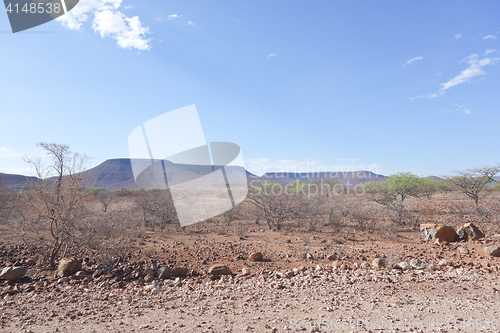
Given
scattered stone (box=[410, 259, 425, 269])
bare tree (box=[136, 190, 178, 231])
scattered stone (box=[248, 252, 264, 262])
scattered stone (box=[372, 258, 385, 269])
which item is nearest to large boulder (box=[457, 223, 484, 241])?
scattered stone (box=[410, 259, 425, 269])

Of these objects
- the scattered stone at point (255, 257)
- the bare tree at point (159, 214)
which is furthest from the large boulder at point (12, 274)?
the bare tree at point (159, 214)

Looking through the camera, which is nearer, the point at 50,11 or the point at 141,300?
the point at 141,300

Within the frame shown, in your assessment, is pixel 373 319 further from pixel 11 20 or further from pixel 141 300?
pixel 11 20

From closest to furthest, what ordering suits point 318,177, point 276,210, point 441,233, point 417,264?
point 417,264 → point 441,233 → point 276,210 → point 318,177

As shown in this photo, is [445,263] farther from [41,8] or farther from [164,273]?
[41,8]

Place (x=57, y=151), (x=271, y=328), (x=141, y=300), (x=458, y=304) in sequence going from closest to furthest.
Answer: (x=271, y=328) < (x=458, y=304) < (x=141, y=300) < (x=57, y=151)

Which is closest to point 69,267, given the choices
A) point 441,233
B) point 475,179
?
point 441,233

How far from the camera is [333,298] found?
427 centimetres

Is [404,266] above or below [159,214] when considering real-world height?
below

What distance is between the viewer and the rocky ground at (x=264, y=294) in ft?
11.4

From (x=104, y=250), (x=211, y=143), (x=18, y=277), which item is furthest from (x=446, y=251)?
(x=18, y=277)

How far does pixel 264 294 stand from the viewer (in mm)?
4520

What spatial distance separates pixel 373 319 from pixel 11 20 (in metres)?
7.81

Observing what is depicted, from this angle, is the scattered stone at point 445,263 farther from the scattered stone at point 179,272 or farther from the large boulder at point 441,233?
the scattered stone at point 179,272
